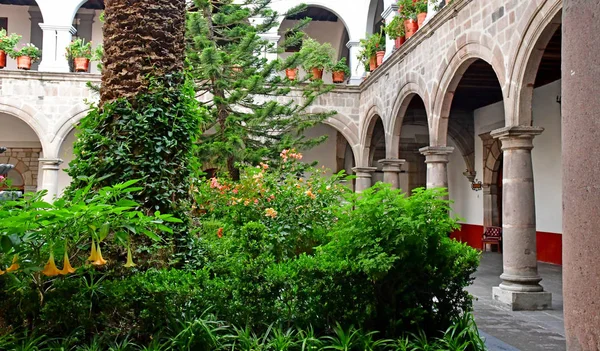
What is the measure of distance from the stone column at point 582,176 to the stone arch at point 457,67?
488 cm

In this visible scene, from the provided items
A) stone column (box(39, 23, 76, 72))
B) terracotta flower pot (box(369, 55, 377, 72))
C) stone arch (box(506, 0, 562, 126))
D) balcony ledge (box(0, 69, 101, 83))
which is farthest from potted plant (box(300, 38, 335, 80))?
stone arch (box(506, 0, 562, 126))

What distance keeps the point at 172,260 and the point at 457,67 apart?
5.10 metres

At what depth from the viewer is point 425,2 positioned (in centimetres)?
871

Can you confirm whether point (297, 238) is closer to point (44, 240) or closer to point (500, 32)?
point (44, 240)

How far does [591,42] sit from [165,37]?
2.97 metres

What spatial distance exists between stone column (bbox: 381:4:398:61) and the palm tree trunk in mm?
7087

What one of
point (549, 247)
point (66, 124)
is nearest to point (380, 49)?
point (549, 247)

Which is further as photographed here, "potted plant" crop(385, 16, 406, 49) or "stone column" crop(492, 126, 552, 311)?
"potted plant" crop(385, 16, 406, 49)

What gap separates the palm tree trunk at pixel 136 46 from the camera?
11.8 feet

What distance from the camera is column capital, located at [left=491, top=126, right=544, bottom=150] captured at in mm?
5609

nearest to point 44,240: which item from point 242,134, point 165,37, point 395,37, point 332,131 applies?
point 165,37

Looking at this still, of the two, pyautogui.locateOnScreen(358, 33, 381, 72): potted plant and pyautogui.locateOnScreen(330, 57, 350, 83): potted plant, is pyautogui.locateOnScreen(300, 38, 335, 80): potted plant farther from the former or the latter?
pyautogui.locateOnScreen(358, 33, 381, 72): potted plant

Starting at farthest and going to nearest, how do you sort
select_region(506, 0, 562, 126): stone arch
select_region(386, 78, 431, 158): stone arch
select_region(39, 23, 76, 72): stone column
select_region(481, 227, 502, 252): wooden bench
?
select_region(39, 23, 76, 72): stone column < select_region(481, 227, 502, 252): wooden bench < select_region(386, 78, 431, 158): stone arch < select_region(506, 0, 562, 126): stone arch

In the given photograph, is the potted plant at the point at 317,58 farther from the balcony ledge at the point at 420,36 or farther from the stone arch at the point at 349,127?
the stone arch at the point at 349,127
